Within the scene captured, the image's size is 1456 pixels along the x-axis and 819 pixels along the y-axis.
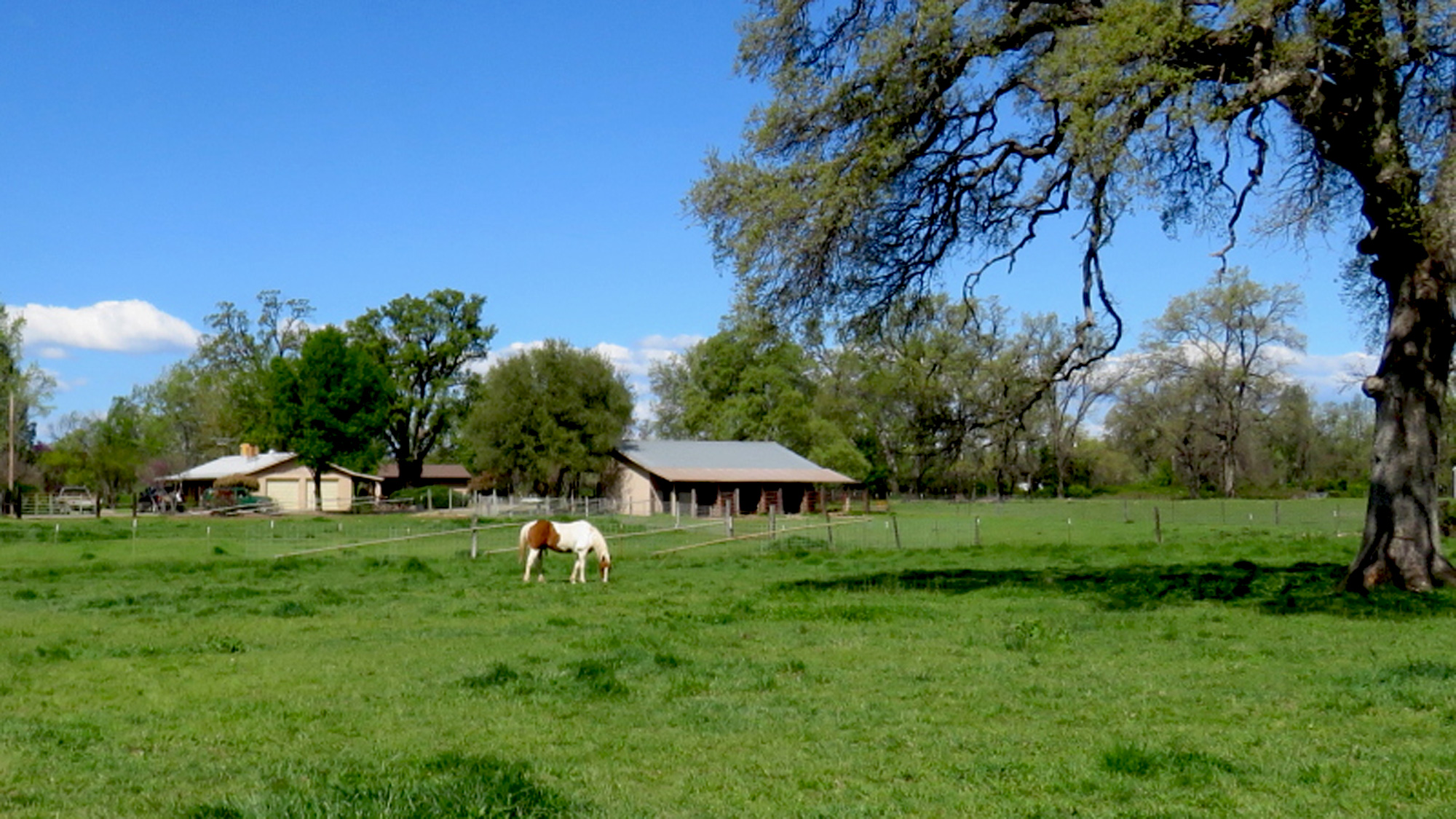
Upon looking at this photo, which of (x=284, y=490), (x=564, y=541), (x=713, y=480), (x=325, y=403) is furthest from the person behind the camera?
(x=284, y=490)

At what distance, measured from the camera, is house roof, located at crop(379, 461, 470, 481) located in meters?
105

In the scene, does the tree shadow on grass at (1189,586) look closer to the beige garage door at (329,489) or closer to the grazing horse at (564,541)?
the grazing horse at (564,541)

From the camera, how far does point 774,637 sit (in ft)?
50.5

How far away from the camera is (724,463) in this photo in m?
80.1

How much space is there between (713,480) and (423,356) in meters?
29.6

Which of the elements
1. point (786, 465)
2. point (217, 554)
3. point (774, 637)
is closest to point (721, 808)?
point (774, 637)

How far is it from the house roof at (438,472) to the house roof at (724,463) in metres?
28.3

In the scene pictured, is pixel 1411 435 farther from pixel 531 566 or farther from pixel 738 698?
A: pixel 531 566

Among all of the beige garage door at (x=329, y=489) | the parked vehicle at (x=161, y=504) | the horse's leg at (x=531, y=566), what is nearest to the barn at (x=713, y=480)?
the beige garage door at (x=329, y=489)

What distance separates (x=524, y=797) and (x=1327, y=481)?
319 ft

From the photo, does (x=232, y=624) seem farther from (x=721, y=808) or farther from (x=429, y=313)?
(x=429, y=313)

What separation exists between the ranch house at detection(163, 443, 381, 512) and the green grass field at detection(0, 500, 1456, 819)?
63.3m

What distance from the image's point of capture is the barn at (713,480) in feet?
245

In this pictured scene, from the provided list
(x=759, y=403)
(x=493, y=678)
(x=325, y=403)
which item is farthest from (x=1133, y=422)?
(x=493, y=678)
